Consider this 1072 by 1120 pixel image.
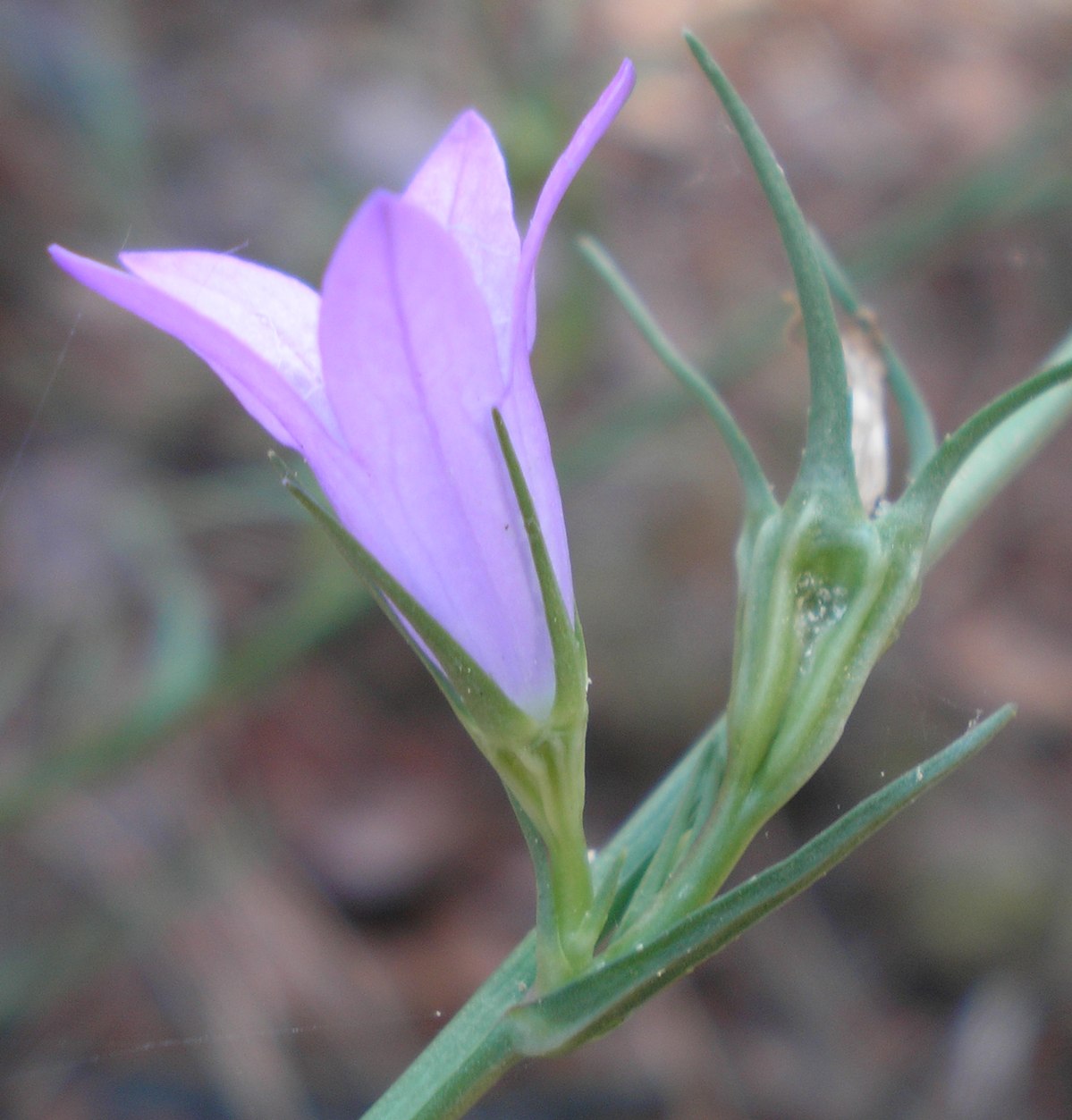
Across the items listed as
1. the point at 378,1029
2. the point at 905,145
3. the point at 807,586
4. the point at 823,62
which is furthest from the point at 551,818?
the point at 823,62

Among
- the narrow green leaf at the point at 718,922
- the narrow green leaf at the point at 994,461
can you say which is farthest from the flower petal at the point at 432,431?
the narrow green leaf at the point at 994,461

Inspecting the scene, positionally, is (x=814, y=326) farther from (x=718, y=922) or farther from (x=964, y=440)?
(x=718, y=922)

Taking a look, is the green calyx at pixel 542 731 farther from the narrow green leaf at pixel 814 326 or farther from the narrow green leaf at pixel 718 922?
the narrow green leaf at pixel 814 326

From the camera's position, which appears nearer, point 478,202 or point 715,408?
point 478,202

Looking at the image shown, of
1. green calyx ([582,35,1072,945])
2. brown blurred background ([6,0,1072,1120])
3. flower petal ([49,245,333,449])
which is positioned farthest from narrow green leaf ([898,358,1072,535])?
brown blurred background ([6,0,1072,1120])

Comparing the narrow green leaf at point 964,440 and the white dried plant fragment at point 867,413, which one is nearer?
the narrow green leaf at point 964,440

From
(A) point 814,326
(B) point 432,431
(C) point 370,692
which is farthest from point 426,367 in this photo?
(C) point 370,692

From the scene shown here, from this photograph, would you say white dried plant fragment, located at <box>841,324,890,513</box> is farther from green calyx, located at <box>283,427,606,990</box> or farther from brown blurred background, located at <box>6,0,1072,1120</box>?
brown blurred background, located at <box>6,0,1072,1120</box>
